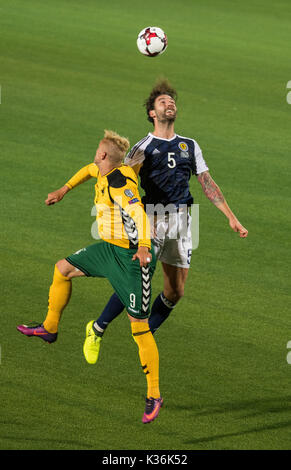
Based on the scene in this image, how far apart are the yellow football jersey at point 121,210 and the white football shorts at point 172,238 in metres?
0.92

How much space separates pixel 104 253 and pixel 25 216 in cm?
571

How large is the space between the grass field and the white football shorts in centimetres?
104

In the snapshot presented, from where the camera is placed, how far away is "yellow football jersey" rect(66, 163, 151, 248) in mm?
7910

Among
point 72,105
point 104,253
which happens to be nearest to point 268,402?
point 104,253

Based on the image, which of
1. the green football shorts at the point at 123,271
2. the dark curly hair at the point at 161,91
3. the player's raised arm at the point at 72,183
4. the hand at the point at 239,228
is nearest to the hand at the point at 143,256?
the green football shorts at the point at 123,271

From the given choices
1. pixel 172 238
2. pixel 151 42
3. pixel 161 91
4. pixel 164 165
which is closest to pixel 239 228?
pixel 172 238

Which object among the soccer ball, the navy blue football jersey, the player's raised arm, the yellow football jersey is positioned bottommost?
the yellow football jersey

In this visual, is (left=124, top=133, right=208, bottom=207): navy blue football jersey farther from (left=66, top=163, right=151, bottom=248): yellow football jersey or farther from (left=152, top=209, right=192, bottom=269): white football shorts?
(left=66, top=163, right=151, bottom=248): yellow football jersey

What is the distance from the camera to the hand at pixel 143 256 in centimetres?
776

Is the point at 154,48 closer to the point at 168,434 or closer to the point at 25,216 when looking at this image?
the point at 25,216

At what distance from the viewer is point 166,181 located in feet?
29.6

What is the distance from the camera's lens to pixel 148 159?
9.03 m

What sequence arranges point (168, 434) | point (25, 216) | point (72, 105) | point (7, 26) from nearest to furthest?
point (168, 434) < point (25, 216) < point (72, 105) < point (7, 26)

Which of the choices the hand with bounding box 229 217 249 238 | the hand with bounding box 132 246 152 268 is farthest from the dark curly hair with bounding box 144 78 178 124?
the hand with bounding box 132 246 152 268
